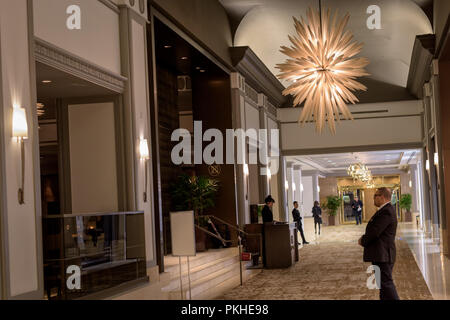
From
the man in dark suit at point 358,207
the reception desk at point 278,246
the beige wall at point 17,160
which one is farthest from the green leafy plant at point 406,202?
the beige wall at point 17,160

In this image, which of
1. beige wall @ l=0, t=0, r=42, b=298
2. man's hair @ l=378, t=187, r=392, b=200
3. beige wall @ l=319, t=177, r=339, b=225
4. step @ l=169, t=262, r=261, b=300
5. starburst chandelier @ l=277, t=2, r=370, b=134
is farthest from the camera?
beige wall @ l=319, t=177, r=339, b=225

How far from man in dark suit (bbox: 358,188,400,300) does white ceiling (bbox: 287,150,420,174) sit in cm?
1729

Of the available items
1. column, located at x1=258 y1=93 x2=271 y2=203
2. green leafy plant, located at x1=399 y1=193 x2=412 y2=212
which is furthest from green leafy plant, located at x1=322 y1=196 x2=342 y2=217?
column, located at x1=258 y1=93 x2=271 y2=203

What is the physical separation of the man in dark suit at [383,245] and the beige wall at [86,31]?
380cm

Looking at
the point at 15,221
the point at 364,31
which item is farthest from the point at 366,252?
the point at 364,31

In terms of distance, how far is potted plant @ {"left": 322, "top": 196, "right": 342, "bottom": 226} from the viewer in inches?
1563

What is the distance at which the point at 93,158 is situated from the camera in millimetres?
9039

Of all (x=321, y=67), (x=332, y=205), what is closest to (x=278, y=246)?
(x=321, y=67)

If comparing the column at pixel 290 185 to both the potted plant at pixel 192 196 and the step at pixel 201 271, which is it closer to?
the potted plant at pixel 192 196

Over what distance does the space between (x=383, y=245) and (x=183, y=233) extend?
244cm

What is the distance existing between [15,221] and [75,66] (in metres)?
2.32

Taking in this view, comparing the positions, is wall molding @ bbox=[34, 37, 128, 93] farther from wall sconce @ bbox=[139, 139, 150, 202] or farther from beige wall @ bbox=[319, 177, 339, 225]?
beige wall @ bbox=[319, 177, 339, 225]

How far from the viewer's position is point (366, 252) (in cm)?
680

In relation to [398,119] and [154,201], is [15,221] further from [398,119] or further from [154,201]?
[398,119]
